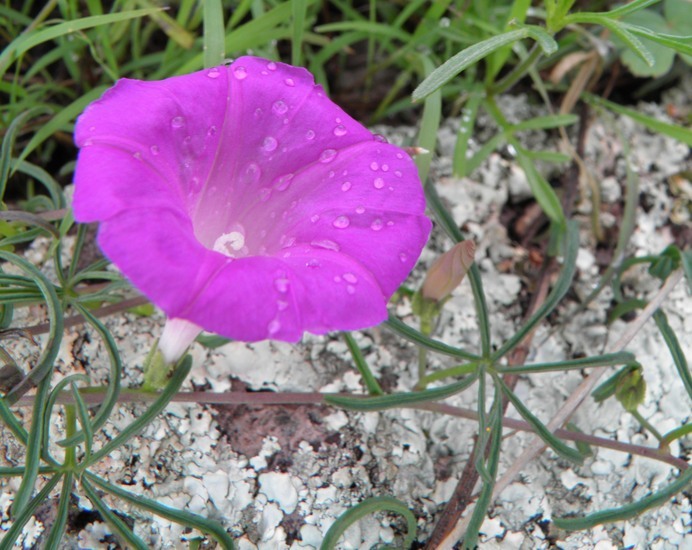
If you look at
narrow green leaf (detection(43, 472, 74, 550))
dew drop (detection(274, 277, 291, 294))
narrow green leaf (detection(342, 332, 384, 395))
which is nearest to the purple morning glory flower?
dew drop (detection(274, 277, 291, 294))

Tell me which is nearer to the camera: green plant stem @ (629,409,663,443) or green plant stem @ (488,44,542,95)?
green plant stem @ (629,409,663,443)

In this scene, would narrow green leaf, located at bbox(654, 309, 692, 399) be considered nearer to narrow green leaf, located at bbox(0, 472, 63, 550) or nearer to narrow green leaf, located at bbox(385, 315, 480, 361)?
narrow green leaf, located at bbox(385, 315, 480, 361)

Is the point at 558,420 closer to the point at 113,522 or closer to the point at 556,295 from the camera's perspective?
the point at 556,295

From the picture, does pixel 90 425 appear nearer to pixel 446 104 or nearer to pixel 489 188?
pixel 489 188

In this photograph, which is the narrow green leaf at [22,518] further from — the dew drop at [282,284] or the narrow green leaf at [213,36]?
the narrow green leaf at [213,36]

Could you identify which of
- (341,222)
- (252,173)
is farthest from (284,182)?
(341,222)

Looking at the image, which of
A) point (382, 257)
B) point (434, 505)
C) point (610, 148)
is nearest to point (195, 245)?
point (382, 257)
